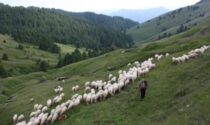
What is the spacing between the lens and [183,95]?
3070 cm

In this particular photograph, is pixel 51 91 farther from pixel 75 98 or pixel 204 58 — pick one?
pixel 204 58

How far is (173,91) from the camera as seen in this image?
1293 inches

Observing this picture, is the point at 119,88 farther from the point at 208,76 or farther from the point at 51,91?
the point at 51,91

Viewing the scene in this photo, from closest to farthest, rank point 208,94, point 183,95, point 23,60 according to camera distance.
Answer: point 208,94, point 183,95, point 23,60

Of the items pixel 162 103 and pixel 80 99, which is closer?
pixel 162 103

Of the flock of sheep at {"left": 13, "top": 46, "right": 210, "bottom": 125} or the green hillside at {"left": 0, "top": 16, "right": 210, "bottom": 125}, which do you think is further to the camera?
the flock of sheep at {"left": 13, "top": 46, "right": 210, "bottom": 125}

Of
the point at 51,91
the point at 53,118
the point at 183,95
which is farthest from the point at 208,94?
the point at 51,91

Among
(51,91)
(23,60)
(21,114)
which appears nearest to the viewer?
(21,114)

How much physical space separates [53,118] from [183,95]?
12097mm

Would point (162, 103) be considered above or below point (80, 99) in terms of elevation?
above

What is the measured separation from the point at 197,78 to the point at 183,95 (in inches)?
153

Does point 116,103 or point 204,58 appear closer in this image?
point 116,103

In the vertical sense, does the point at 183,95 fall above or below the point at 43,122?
above

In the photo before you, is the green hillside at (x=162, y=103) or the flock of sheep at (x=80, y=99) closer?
the green hillside at (x=162, y=103)
